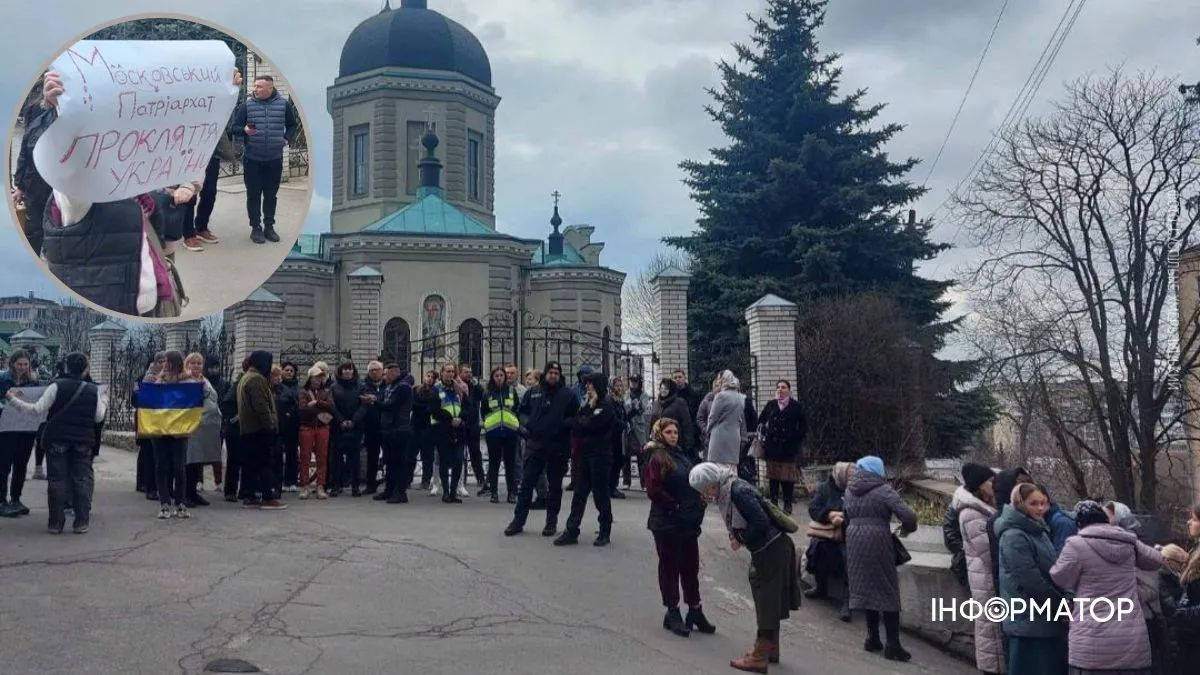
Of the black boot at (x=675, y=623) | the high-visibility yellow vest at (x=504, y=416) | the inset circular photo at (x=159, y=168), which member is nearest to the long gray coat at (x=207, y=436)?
the inset circular photo at (x=159, y=168)

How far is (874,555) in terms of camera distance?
7.80m

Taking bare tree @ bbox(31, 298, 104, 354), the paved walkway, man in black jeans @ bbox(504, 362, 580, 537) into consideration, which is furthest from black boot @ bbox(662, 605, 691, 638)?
bare tree @ bbox(31, 298, 104, 354)

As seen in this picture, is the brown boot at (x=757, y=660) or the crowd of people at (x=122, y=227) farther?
the crowd of people at (x=122, y=227)

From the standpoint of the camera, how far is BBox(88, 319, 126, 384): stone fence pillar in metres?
20.7

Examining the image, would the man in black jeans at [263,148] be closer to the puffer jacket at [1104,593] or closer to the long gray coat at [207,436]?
the long gray coat at [207,436]

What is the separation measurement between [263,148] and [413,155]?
29423 mm

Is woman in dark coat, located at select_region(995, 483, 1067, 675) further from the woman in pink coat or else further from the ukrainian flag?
the ukrainian flag

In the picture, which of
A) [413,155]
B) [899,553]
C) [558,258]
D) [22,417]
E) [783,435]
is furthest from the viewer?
[558,258]

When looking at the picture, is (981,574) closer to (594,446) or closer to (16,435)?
(594,446)

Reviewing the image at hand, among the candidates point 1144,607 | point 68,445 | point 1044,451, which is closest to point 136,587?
point 68,445

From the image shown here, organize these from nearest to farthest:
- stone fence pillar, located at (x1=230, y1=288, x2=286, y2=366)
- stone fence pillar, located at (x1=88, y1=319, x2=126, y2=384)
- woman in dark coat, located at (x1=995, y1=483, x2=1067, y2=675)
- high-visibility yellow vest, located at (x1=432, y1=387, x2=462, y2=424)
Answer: woman in dark coat, located at (x1=995, y1=483, x2=1067, y2=675) < high-visibility yellow vest, located at (x1=432, y1=387, x2=462, y2=424) < stone fence pillar, located at (x1=230, y1=288, x2=286, y2=366) < stone fence pillar, located at (x1=88, y1=319, x2=126, y2=384)

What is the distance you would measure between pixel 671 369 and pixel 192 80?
29.9ft

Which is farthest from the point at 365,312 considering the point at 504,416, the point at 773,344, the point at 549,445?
the point at 549,445

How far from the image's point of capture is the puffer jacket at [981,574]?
278 inches
